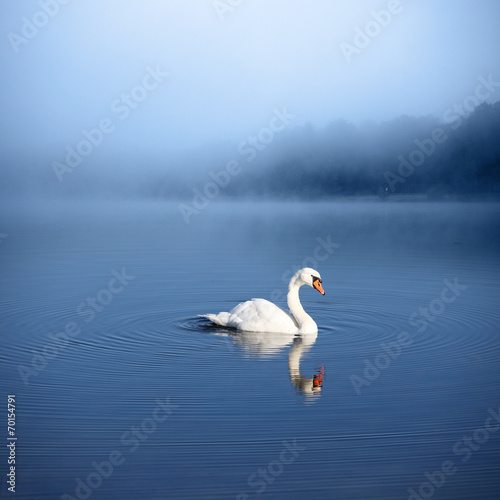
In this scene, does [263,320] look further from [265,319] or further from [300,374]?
[300,374]

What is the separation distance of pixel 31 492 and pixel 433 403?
6.37m

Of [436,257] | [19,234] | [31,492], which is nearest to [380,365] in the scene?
[31,492]

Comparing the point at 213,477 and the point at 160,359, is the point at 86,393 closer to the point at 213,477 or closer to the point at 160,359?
the point at 160,359

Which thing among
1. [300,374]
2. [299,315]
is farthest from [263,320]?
[300,374]

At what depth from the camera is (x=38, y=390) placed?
12484mm

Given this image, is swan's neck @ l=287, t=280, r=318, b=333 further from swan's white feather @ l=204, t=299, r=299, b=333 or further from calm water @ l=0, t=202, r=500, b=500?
calm water @ l=0, t=202, r=500, b=500

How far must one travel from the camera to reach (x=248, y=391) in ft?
40.5

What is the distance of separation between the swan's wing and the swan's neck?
0.55 feet

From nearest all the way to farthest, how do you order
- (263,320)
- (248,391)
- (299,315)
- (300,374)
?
(248,391) → (300,374) → (263,320) → (299,315)

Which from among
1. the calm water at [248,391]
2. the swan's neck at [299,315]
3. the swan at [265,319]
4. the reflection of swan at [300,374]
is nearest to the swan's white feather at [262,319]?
the swan at [265,319]

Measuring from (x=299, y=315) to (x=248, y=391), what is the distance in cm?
489

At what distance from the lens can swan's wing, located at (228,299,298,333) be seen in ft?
55.3

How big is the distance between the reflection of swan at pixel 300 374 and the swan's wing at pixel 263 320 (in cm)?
64

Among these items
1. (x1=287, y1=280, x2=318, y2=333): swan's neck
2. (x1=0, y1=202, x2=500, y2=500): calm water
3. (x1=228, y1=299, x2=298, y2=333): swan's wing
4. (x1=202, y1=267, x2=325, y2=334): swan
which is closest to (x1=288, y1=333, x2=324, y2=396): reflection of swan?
(x1=0, y1=202, x2=500, y2=500): calm water
